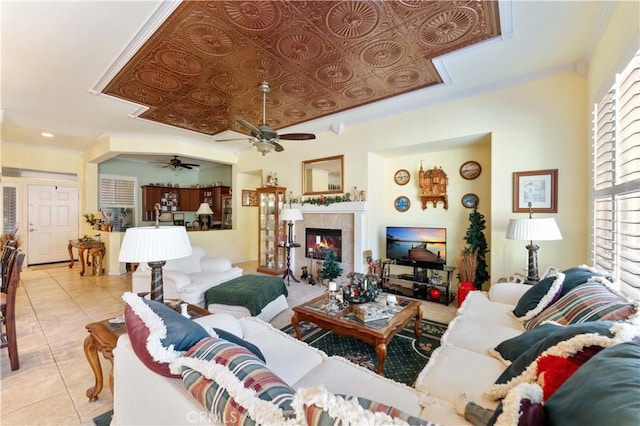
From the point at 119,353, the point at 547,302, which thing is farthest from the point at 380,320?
the point at 119,353

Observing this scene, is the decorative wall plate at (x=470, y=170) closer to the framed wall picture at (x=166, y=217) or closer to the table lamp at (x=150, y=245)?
the table lamp at (x=150, y=245)

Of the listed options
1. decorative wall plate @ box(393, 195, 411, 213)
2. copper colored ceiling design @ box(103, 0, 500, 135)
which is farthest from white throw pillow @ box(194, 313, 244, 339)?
decorative wall plate @ box(393, 195, 411, 213)

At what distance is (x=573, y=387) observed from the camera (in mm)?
729

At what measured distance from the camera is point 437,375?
1.46 meters

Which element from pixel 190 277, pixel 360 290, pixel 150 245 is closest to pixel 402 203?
pixel 360 290

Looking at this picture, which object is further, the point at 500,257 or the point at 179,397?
the point at 500,257

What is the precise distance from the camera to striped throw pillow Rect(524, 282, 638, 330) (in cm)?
132

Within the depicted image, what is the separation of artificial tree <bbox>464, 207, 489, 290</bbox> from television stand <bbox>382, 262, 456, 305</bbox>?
13.1 inches

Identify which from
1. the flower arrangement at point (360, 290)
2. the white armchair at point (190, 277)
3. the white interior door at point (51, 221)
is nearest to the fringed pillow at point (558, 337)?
the flower arrangement at point (360, 290)

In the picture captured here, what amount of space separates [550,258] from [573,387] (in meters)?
2.98

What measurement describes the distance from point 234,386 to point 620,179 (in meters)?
2.93

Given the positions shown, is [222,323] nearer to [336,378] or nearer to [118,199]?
[336,378]

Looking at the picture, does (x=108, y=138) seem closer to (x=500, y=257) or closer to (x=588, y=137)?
(x=500, y=257)

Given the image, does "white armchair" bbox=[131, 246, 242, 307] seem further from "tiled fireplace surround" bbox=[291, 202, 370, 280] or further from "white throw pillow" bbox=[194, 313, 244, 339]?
"tiled fireplace surround" bbox=[291, 202, 370, 280]
